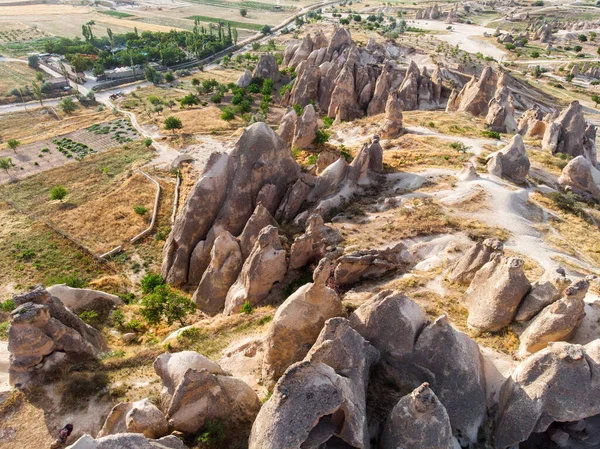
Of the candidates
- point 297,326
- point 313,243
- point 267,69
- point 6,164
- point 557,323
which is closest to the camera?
point 557,323

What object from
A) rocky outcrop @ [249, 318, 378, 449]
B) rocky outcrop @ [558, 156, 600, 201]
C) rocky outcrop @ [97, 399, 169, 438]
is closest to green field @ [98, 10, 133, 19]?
rocky outcrop @ [558, 156, 600, 201]

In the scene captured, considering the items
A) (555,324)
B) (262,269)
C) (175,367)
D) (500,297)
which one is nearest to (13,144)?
(262,269)

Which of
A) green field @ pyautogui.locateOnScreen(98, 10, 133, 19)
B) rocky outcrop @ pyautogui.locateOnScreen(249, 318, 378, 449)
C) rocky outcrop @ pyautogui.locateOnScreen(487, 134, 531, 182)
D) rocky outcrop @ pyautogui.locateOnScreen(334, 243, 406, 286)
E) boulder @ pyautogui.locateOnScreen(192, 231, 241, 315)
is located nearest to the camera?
rocky outcrop @ pyautogui.locateOnScreen(249, 318, 378, 449)

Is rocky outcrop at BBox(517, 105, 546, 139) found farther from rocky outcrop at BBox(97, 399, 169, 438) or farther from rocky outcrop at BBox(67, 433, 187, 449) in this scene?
rocky outcrop at BBox(67, 433, 187, 449)

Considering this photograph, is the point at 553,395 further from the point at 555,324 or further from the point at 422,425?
the point at 422,425

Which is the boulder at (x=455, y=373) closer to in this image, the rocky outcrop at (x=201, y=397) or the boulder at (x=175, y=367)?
the rocky outcrop at (x=201, y=397)

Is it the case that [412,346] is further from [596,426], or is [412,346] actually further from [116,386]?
[116,386]
